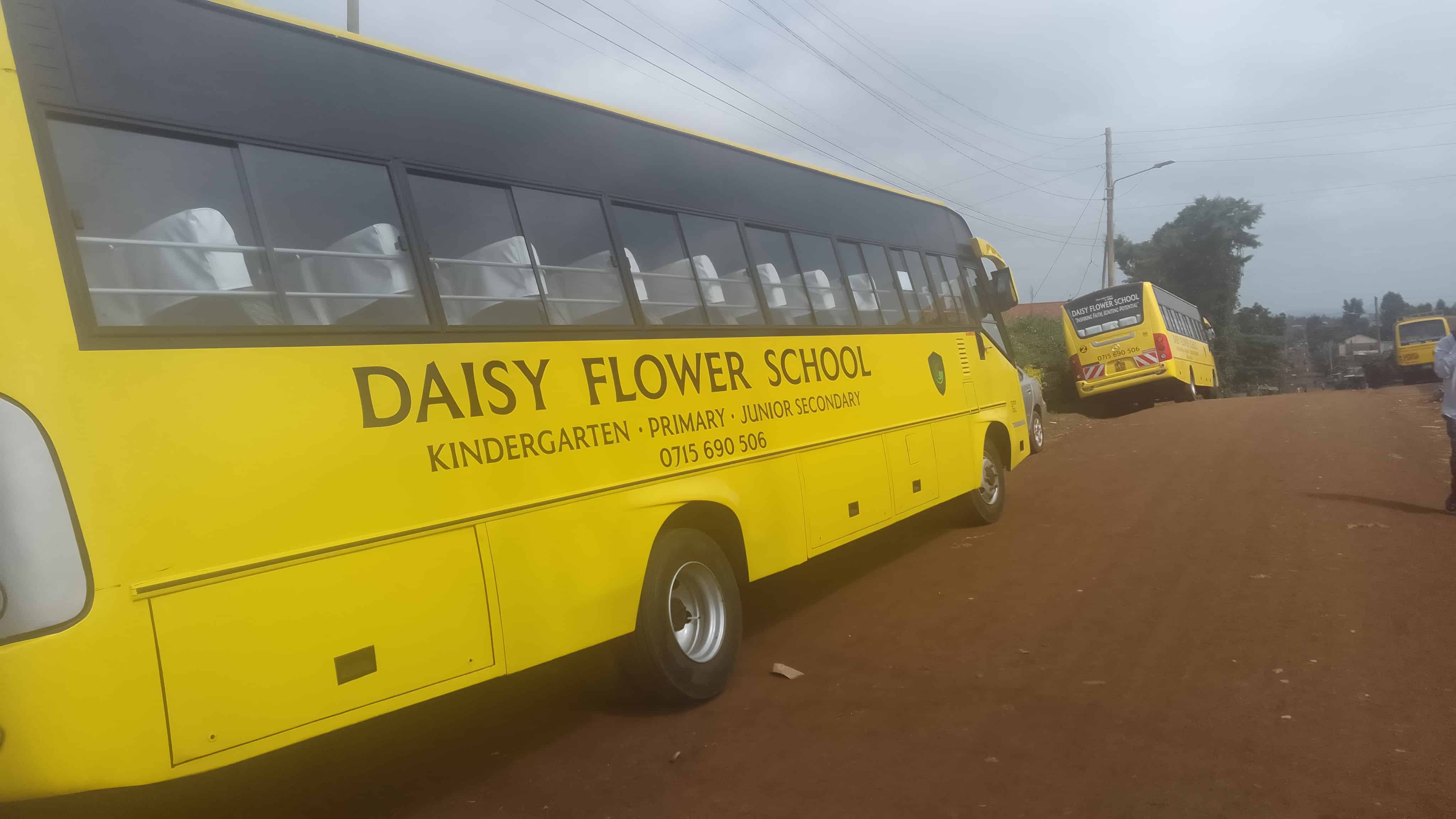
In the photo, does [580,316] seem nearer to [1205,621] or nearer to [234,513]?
[234,513]

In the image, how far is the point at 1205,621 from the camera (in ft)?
20.1

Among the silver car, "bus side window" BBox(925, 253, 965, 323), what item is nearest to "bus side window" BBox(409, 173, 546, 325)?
"bus side window" BBox(925, 253, 965, 323)

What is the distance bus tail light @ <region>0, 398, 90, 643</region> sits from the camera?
2.81 m

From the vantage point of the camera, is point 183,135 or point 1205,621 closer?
point 183,135

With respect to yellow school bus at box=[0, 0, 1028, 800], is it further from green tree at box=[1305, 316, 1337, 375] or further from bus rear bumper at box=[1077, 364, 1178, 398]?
green tree at box=[1305, 316, 1337, 375]

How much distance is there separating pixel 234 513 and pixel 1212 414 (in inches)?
850

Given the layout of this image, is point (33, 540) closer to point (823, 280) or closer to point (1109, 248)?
point (823, 280)

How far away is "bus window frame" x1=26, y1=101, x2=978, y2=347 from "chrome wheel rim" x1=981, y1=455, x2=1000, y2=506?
14.1ft

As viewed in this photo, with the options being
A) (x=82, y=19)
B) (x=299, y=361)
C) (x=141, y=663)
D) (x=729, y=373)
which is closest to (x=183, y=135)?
(x=82, y=19)

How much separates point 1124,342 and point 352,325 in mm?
23149

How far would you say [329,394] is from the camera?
365cm

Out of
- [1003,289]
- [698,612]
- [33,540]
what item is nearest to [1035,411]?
[1003,289]

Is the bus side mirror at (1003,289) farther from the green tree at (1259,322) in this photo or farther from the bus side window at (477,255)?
the green tree at (1259,322)

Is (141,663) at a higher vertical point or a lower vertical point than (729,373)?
lower
